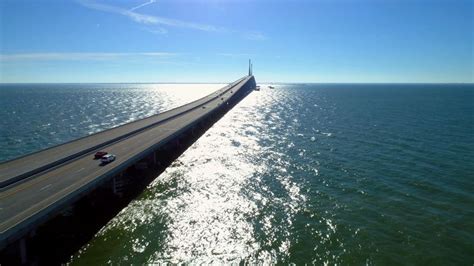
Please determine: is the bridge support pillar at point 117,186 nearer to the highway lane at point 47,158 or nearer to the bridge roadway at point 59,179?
the bridge roadway at point 59,179

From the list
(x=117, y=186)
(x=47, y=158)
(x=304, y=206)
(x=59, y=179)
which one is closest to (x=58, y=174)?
(x=59, y=179)

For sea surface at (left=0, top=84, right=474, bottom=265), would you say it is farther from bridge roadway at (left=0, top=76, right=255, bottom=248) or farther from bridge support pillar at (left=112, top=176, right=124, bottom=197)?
bridge roadway at (left=0, top=76, right=255, bottom=248)

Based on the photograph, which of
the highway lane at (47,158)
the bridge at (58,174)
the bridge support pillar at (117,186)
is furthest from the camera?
the bridge support pillar at (117,186)

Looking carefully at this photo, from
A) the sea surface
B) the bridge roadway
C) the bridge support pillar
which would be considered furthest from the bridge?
the sea surface

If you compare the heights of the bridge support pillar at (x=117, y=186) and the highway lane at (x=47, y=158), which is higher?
the highway lane at (x=47, y=158)

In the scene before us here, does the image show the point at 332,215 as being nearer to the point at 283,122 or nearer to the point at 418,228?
the point at 418,228

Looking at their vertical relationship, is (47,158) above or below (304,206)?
above

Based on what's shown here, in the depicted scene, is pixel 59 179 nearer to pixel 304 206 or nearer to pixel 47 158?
pixel 47 158

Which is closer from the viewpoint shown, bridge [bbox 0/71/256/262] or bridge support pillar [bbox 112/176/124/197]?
bridge [bbox 0/71/256/262]

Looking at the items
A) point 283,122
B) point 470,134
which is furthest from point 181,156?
point 470,134

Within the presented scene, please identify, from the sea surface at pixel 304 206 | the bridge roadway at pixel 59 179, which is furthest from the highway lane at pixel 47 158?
the sea surface at pixel 304 206
